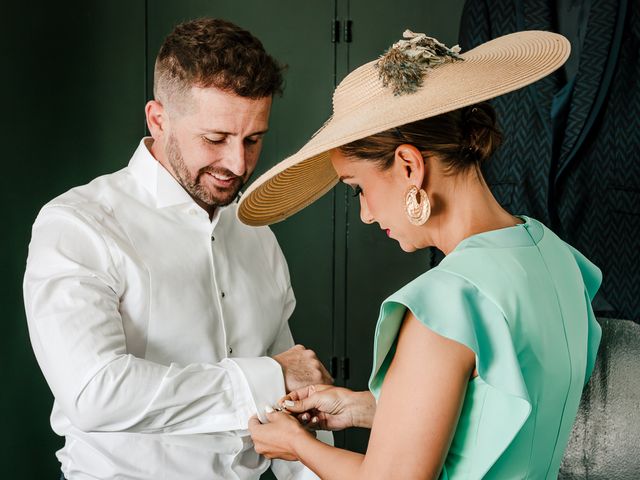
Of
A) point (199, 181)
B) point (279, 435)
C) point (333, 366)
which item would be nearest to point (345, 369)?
point (333, 366)

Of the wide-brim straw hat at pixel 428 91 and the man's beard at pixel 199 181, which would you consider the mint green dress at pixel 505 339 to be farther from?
the man's beard at pixel 199 181

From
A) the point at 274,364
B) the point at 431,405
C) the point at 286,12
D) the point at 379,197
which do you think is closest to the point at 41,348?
the point at 274,364

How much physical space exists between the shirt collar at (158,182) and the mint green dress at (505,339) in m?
0.84

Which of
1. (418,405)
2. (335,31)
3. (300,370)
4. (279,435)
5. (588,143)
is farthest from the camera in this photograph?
(335,31)

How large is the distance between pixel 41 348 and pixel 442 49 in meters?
0.96

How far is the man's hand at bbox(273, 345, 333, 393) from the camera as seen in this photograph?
170 cm

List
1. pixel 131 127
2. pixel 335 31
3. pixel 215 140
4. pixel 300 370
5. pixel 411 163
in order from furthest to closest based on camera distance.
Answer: pixel 335 31, pixel 131 127, pixel 215 140, pixel 300 370, pixel 411 163

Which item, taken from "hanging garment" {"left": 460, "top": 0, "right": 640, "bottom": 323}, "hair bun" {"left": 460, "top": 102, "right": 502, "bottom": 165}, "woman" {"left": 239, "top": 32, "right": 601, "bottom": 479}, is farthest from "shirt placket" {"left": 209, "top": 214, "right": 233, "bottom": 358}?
"hanging garment" {"left": 460, "top": 0, "right": 640, "bottom": 323}

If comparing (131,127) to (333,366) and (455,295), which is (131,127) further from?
(455,295)

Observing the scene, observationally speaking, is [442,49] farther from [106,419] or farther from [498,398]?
[106,419]

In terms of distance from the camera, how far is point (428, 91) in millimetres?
1223

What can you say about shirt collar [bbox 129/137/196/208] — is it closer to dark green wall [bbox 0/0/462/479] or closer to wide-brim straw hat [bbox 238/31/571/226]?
wide-brim straw hat [bbox 238/31/571/226]

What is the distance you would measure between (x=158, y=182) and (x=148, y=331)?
35cm

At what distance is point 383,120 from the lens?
1183 mm
